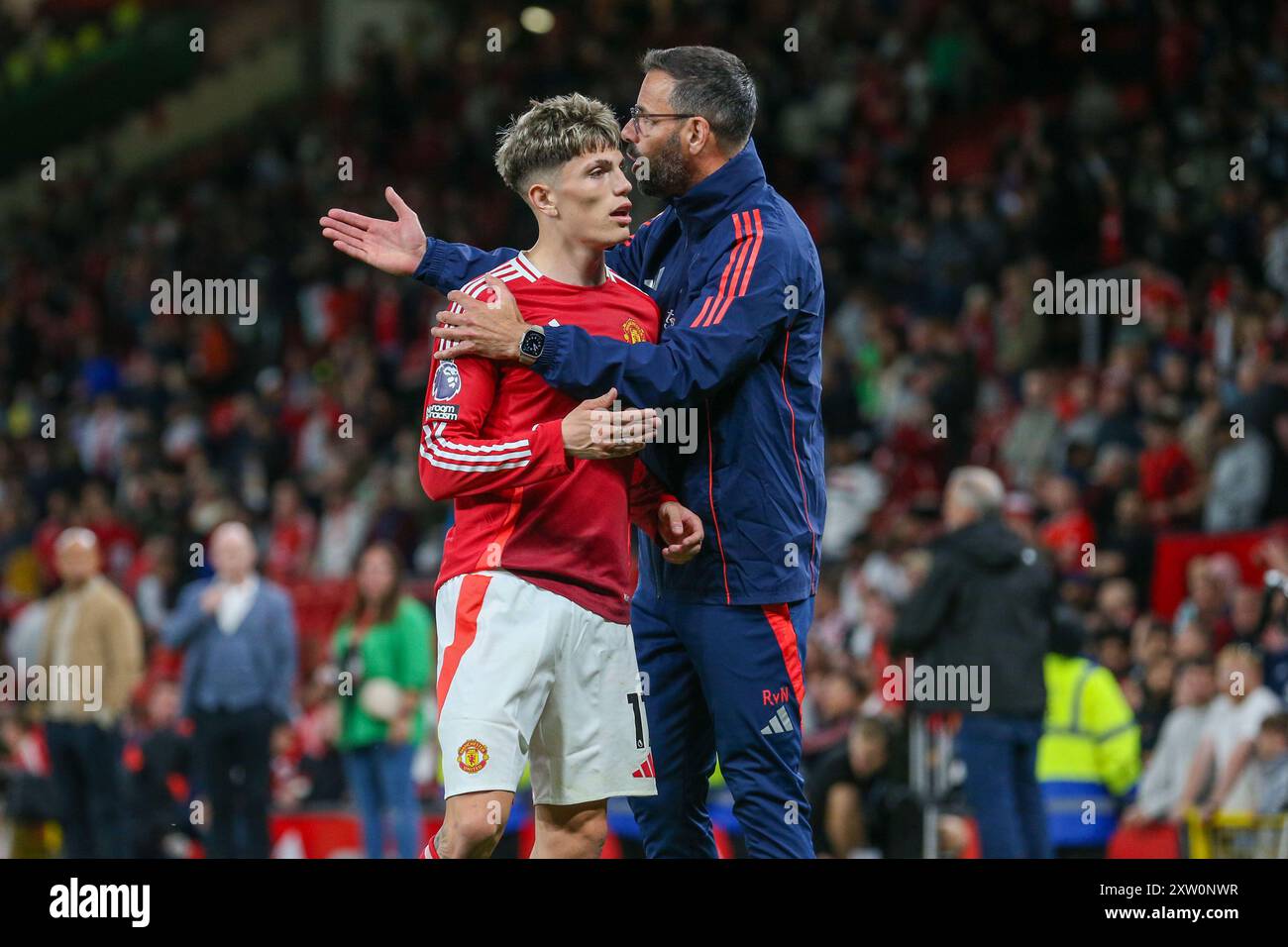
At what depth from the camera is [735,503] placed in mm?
4859

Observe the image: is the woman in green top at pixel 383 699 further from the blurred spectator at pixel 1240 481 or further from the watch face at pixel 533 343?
the watch face at pixel 533 343

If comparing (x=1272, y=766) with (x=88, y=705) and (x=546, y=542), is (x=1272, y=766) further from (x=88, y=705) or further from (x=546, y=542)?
(x=88, y=705)

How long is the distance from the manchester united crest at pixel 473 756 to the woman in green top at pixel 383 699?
518 centimetres

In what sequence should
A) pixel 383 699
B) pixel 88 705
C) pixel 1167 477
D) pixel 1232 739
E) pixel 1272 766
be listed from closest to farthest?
pixel 1272 766
pixel 1232 739
pixel 383 699
pixel 88 705
pixel 1167 477

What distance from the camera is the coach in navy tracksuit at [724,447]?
4.70 m

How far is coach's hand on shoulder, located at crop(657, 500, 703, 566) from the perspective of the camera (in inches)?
187

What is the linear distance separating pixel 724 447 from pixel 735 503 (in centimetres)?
16

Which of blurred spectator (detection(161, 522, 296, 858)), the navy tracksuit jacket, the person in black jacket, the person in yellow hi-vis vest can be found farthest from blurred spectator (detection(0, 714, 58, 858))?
the navy tracksuit jacket

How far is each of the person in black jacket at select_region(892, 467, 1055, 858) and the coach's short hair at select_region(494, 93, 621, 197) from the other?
3.84 meters

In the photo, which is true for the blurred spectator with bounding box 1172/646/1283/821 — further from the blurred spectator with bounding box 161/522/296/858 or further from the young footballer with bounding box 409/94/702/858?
the blurred spectator with bounding box 161/522/296/858

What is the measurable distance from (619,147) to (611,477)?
88 cm

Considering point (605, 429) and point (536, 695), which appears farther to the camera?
point (536, 695)

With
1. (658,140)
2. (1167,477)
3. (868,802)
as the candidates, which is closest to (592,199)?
(658,140)
